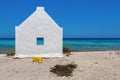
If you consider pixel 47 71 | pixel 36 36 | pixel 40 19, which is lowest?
pixel 47 71

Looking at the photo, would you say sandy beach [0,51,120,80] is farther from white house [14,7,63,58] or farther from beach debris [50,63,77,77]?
white house [14,7,63,58]

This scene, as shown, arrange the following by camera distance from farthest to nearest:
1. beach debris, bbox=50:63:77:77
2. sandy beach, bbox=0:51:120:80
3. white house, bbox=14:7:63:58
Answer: white house, bbox=14:7:63:58, beach debris, bbox=50:63:77:77, sandy beach, bbox=0:51:120:80

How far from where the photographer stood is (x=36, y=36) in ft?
69.6


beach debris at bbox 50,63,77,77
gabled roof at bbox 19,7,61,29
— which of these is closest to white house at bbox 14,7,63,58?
gabled roof at bbox 19,7,61,29

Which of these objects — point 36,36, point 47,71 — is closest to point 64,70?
point 47,71

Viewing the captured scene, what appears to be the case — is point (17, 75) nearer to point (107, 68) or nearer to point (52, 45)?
point (107, 68)

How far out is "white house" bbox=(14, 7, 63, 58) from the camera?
835 inches

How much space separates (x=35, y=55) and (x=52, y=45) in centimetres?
146

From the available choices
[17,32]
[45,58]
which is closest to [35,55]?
[45,58]

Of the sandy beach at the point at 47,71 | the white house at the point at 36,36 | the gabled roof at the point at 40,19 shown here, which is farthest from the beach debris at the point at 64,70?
the gabled roof at the point at 40,19

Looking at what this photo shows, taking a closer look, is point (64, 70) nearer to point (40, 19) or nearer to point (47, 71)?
point (47, 71)

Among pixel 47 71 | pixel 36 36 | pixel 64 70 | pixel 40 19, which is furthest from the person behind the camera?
pixel 40 19

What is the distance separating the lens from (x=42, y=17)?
2136 cm

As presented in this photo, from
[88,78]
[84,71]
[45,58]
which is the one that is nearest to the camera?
[88,78]
